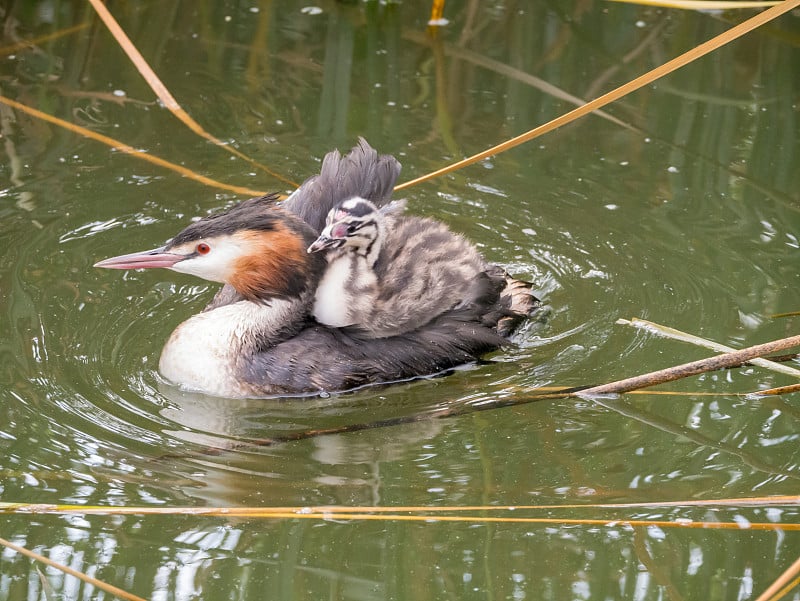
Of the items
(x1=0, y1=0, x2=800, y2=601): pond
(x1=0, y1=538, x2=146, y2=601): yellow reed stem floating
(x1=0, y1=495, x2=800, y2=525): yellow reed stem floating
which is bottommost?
(x1=0, y1=538, x2=146, y2=601): yellow reed stem floating

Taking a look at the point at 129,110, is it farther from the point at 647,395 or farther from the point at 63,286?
the point at 647,395

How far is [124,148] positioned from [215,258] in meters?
1.71

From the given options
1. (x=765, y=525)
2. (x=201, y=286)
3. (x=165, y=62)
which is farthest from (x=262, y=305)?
(x=165, y=62)

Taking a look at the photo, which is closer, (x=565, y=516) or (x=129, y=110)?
(x=565, y=516)

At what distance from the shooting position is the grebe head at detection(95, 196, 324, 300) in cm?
479

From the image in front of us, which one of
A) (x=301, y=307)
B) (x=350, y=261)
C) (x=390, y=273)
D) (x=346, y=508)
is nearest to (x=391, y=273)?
(x=390, y=273)

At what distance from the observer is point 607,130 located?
21.6 ft

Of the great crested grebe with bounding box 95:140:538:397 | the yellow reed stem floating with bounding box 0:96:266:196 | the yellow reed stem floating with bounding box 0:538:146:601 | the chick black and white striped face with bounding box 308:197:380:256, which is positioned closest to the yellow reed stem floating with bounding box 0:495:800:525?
the yellow reed stem floating with bounding box 0:538:146:601

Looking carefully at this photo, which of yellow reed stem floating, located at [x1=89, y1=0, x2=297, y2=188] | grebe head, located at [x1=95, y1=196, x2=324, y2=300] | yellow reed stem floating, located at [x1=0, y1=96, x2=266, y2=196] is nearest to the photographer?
grebe head, located at [x1=95, y1=196, x2=324, y2=300]

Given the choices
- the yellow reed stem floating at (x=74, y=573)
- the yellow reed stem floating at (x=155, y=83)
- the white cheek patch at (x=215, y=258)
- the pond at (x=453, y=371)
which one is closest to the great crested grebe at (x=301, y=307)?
the white cheek patch at (x=215, y=258)

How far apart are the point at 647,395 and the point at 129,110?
3.32 m

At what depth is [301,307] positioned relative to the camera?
498 cm

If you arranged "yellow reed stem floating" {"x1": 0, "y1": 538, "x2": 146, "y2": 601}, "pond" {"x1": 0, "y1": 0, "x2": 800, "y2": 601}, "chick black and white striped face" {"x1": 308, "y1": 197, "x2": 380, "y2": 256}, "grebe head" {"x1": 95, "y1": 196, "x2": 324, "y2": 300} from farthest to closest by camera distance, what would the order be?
1. "grebe head" {"x1": 95, "y1": 196, "x2": 324, "y2": 300}
2. "chick black and white striped face" {"x1": 308, "y1": 197, "x2": 380, "y2": 256}
3. "pond" {"x1": 0, "y1": 0, "x2": 800, "y2": 601}
4. "yellow reed stem floating" {"x1": 0, "y1": 538, "x2": 146, "y2": 601}

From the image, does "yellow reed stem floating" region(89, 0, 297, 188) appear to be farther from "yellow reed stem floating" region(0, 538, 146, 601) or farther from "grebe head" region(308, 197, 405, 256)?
"yellow reed stem floating" region(0, 538, 146, 601)
